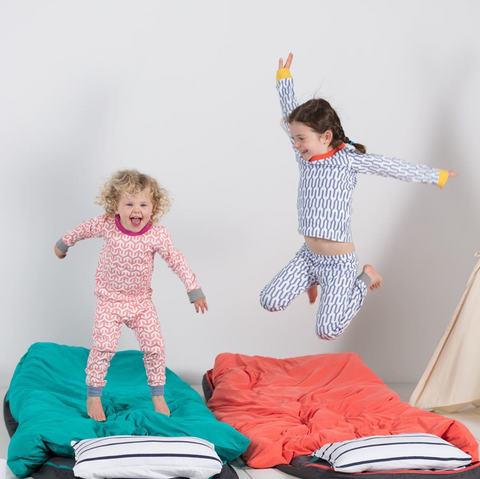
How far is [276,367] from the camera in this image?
12.5ft

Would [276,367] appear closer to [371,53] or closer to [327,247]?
[327,247]

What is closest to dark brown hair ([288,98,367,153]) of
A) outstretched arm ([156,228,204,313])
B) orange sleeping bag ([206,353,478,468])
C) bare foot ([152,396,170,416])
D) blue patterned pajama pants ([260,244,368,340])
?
blue patterned pajama pants ([260,244,368,340])

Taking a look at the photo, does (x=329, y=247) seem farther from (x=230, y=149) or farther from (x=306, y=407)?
(x=230, y=149)

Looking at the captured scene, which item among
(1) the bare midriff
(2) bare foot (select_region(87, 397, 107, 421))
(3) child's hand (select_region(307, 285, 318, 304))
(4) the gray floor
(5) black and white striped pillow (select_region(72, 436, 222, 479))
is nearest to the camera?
(5) black and white striped pillow (select_region(72, 436, 222, 479))

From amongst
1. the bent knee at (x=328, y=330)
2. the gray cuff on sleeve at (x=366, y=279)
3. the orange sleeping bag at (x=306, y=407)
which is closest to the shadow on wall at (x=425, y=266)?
the orange sleeping bag at (x=306, y=407)

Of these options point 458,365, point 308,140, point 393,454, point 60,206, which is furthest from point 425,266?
point 60,206

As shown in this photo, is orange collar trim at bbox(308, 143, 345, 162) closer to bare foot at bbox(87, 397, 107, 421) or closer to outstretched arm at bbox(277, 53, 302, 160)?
outstretched arm at bbox(277, 53, 302, 160)

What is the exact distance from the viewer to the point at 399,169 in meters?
3.00

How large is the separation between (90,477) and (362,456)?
98cm

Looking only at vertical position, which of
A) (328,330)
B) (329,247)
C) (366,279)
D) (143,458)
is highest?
(329,247)

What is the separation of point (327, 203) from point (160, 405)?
1.19 metres

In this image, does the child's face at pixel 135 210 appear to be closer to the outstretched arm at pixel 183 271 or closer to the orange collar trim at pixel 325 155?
the outstretched arm at pixel 183 271

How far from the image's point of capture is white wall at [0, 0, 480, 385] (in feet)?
12.6

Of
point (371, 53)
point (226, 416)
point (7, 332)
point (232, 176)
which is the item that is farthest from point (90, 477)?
point (371, 53)
